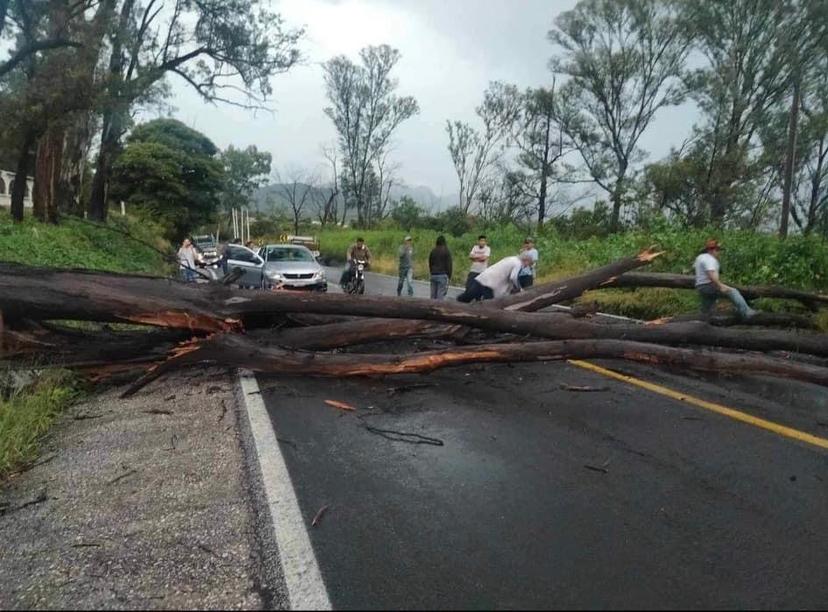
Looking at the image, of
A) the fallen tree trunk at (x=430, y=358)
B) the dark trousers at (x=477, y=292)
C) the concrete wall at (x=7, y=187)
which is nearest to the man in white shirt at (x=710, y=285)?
the dark trousers at (x=477, y=292)

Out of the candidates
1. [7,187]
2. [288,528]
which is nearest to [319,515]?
[288,528]

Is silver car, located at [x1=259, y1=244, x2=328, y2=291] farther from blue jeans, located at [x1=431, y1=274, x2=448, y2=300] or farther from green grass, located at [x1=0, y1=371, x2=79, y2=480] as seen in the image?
green grass, located at [x1=0, y1=371, x2=79, y2=480]

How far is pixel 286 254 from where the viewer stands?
57.5ft

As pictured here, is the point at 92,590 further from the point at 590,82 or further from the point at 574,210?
the point at 590,82

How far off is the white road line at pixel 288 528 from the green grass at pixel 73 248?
637 cm

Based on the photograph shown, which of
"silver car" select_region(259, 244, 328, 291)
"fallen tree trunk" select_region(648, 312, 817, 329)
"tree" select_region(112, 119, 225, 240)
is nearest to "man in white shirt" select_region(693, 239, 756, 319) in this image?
"fallen tree trunk" select_region(648, 312, 817, 329)

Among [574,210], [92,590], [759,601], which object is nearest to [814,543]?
[759,601]

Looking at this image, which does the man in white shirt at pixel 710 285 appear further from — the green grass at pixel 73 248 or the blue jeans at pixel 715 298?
the green grass at pixel 73 248

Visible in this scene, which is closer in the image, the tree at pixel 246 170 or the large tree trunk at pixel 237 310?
the large tree trunk at pixel 237 310

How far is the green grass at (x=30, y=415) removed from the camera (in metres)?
4.36

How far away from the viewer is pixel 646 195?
2869 centimetres

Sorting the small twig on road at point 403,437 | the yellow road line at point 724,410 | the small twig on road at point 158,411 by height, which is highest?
the yellow road line at point 724,410

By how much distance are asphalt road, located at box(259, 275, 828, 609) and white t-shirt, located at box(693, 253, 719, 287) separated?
3.25m

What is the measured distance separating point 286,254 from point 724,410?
1398 cm
